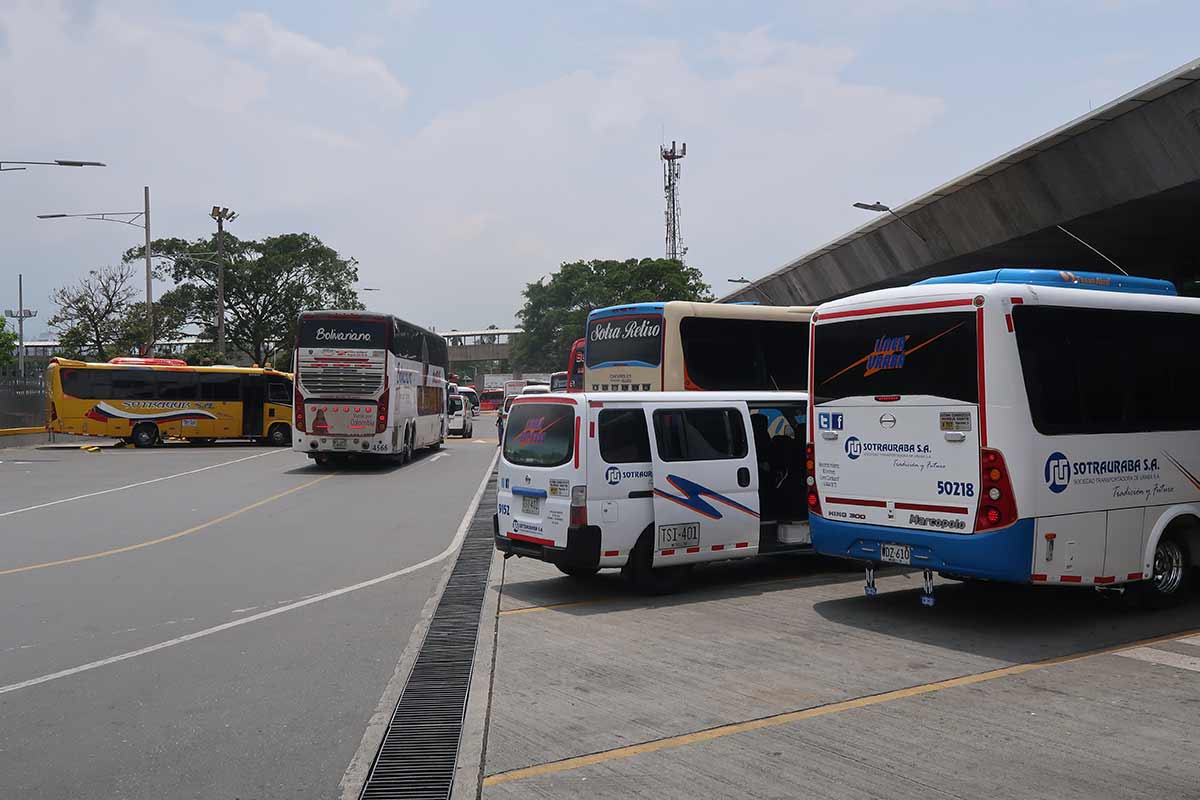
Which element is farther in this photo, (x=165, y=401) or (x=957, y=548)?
(x=165, y=401)

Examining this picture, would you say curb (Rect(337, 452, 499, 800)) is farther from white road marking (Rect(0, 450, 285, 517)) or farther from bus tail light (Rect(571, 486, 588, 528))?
white road marking (Rect(0, 450, 285, 517))

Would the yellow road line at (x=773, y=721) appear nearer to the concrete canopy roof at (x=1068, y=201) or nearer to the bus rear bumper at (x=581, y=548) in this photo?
the bus rear bumper at (x=581, y=548)

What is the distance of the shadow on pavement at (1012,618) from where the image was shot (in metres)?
8.70

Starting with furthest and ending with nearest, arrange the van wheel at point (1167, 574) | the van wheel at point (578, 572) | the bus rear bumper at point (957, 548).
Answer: the van wheel at point (578, 572) < the van wheel at point (1167, 574) < the bus rear bumper at point (957, 548)

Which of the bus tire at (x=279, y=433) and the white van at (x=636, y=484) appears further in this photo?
the bus tire at (x=279, y=433)

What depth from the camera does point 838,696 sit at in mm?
7105

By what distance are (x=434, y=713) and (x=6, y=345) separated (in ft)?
396

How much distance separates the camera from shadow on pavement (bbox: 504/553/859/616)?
35.1ft

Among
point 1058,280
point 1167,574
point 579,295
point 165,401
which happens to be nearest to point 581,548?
point 1058,280

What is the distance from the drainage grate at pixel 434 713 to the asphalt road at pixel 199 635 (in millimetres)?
233

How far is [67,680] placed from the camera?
7.73m

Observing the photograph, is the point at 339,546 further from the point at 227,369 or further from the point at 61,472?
the point at 227,369

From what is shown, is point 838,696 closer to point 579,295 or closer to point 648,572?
point 648,572

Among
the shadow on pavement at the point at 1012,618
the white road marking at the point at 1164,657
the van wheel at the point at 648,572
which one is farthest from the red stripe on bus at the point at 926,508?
the van wheel at the point at 648,572
